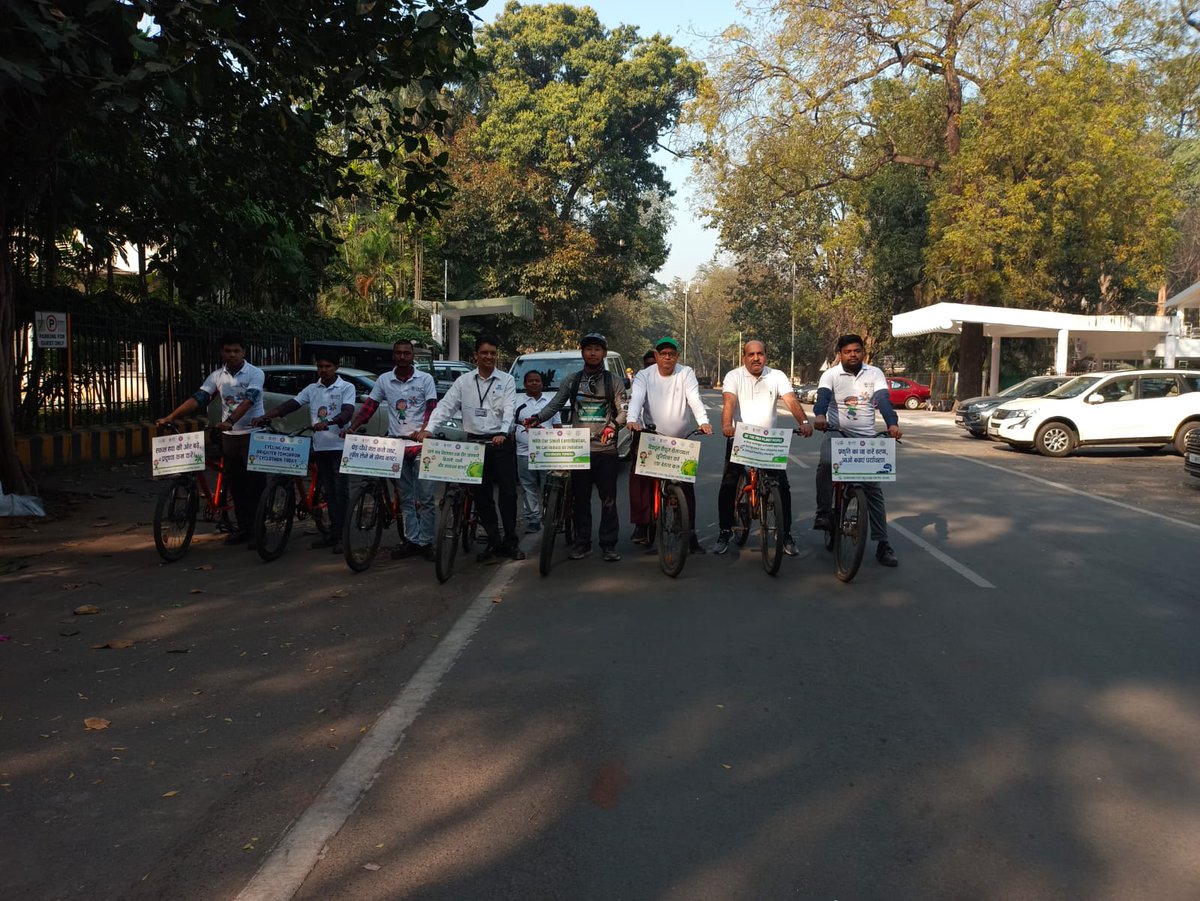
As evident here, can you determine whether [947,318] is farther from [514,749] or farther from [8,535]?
[514,749]

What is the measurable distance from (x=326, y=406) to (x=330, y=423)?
243 millimetres

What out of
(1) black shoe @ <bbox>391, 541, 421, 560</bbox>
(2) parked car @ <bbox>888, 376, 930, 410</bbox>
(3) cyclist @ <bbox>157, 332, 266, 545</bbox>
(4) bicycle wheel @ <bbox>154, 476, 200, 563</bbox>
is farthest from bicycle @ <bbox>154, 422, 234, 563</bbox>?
(2) parked car @ <bbox>888, 376, 930, 410</bbox>

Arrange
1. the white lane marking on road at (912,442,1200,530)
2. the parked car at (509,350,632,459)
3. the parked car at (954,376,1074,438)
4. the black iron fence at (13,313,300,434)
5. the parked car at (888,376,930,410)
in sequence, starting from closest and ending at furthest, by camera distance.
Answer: the white lane marking on road at (912,442,1200,530) < the black iron fence at (13,313,300,434) < the parked car at (509,350,632,459) < the parked car at (954,376,1074,438) < the parked car at (888,376,930,410)

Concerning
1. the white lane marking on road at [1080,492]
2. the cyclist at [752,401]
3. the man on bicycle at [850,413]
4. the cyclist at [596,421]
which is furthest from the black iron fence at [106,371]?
the white lane marking on road at [1080,492]

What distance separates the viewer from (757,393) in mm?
8727

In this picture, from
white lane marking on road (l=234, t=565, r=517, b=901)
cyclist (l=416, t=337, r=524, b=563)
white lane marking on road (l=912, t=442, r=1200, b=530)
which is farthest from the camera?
white lane marking on road (l=912, t=442, r=1200, b=530)

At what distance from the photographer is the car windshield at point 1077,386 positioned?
779 inches

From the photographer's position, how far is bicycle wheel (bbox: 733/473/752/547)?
866 centimetres

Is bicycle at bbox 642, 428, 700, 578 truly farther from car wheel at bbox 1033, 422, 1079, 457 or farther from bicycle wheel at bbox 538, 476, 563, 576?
car wheel at bbox 1033, 422, 1079, 457

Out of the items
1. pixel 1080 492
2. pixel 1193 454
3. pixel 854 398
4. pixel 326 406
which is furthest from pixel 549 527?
pixel 1193 454

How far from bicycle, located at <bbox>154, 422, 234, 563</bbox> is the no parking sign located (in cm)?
560

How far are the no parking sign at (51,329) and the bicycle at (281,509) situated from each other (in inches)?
239

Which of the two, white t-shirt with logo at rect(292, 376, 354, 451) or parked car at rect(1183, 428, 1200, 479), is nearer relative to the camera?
white t-shirt with logo at rect(292, 376, 354, 451)

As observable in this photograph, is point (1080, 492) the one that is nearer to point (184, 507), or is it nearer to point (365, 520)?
point (365, 520)
